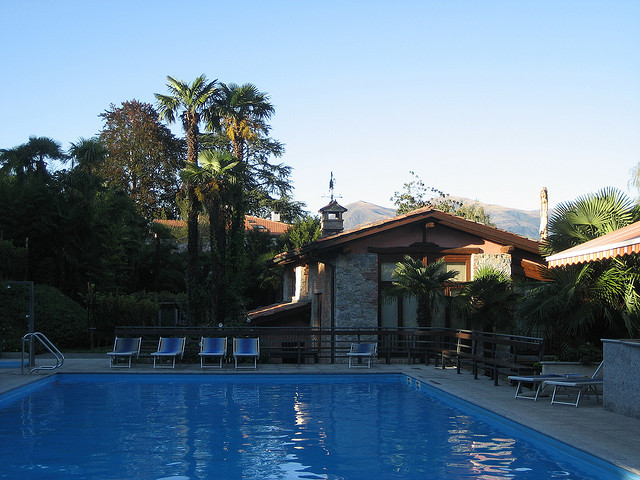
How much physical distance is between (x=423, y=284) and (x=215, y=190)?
6952 millimetres

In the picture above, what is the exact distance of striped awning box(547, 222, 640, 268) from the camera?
9.30 meters

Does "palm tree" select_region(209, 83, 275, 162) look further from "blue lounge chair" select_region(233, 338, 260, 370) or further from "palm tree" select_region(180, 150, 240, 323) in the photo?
"blue lounge chair" select_region(233, 338, 260, 370)

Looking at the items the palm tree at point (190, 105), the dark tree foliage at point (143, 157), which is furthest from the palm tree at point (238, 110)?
the dark tree foliage at point (143, 157)

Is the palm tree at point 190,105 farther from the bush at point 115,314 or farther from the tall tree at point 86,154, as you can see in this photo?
the tall tree at point 86,154

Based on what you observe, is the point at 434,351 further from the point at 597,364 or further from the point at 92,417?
the point at 92,417

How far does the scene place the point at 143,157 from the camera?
4584 centimetres

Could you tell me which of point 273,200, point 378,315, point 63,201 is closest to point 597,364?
point 378,315

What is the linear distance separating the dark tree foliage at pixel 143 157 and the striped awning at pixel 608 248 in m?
37.5

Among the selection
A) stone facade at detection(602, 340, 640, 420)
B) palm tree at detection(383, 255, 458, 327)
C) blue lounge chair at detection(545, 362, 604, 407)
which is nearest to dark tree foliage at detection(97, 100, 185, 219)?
palm tree at detection(383, 255, 458, 327)

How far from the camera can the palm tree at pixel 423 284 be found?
17.3m

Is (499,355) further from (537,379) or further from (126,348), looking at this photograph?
(126,348)

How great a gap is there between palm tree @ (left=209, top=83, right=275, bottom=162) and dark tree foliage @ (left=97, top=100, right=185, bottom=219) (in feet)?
72.4

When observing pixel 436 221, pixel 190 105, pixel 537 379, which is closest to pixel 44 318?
pixel 190 105

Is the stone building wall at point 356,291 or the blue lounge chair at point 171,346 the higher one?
the stone building wall at point 356,291
